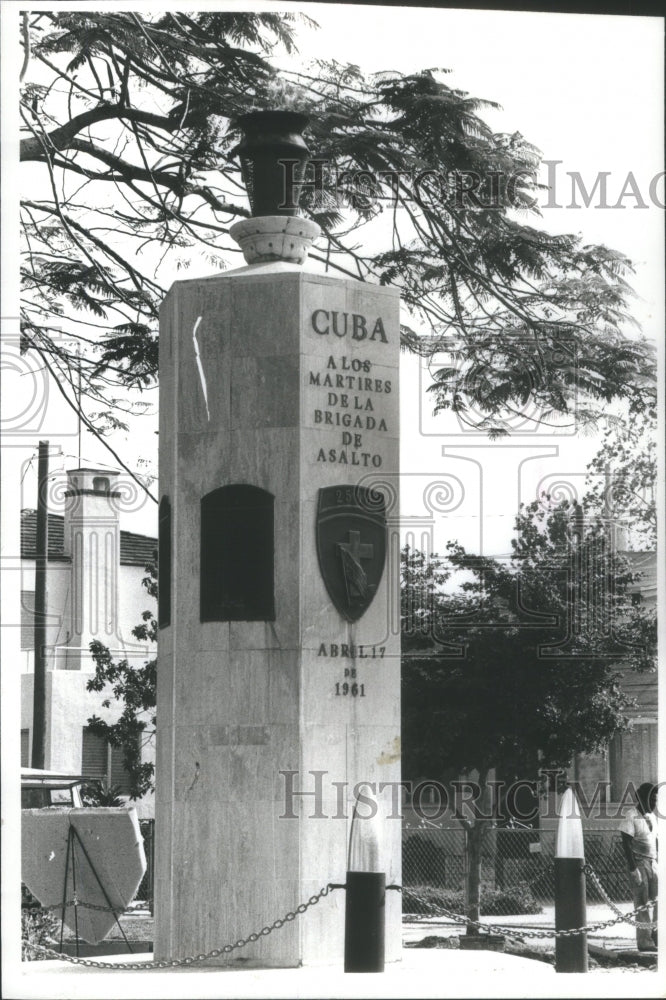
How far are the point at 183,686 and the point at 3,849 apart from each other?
1.72 metres

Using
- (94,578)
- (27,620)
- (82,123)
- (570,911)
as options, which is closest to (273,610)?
(570,911)

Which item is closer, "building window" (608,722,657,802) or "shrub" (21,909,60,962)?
"shrub" (21,909,60,962)

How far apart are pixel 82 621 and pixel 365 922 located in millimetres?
20639

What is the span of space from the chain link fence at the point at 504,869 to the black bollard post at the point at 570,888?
1013 centimetres

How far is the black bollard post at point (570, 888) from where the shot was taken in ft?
32.4

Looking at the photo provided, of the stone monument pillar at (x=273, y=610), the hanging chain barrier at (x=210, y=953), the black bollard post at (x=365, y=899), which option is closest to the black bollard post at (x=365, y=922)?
the black bollard post at (x=365, y=899)

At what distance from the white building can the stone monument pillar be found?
52.5 feet

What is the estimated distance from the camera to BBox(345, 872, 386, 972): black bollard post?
9.04 metres

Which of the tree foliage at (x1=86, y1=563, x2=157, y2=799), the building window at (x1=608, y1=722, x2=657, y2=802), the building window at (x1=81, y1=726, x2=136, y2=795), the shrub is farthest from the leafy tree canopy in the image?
the building window at (x1=81, y1=726, x2=136, y2=795)

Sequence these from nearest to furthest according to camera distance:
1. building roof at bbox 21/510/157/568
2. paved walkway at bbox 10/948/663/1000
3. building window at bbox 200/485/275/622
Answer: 1. paved walkway at bbox 10/948/663/1000
2. building window at bbox 200/485/275/622
3. building roof at bbox 21/510/157/568

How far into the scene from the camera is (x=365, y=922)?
29.9 feet

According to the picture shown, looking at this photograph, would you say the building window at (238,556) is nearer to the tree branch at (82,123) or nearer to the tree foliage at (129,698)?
the tree branch at (82,123)

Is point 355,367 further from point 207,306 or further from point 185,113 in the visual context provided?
point 185,113

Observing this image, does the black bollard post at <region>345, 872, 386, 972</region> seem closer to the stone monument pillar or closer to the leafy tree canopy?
the stone monument pillar
